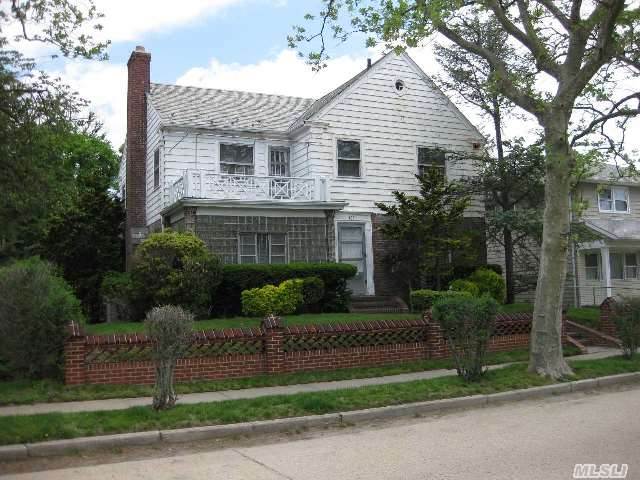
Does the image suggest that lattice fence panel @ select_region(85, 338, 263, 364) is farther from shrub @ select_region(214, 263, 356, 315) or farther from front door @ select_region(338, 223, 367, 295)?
front door @ select_region(338, 223, 367, 295)

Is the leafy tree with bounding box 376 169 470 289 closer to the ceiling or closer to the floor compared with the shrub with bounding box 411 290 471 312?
closer to the ceiling

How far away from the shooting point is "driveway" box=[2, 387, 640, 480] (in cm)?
627

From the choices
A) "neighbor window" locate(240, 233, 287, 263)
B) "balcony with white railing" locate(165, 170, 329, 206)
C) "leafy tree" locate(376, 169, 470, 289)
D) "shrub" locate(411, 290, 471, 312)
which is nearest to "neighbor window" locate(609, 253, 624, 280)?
"leafy tree" locate(376, 169, 470, 289)

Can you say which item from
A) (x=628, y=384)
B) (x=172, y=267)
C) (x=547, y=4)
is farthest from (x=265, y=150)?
(x=628, y=384)

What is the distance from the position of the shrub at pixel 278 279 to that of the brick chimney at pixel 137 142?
6828mm

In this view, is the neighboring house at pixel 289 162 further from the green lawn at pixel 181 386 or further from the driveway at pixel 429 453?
the driveway at pixel 429 453

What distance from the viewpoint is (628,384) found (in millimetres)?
11945

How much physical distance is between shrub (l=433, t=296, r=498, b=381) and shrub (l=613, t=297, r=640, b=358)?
14.1ft

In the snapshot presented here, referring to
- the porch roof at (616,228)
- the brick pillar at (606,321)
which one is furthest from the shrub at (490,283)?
the porch roof at (616,228)

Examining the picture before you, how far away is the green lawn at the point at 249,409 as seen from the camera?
25.1 ft

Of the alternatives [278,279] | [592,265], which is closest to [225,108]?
[278,279]

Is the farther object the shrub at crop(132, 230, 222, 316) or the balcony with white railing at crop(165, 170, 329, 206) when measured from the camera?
the balcony with white railing at crop(165, 170, 329, 206)

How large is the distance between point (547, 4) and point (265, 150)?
37.7 feet

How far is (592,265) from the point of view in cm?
2622
